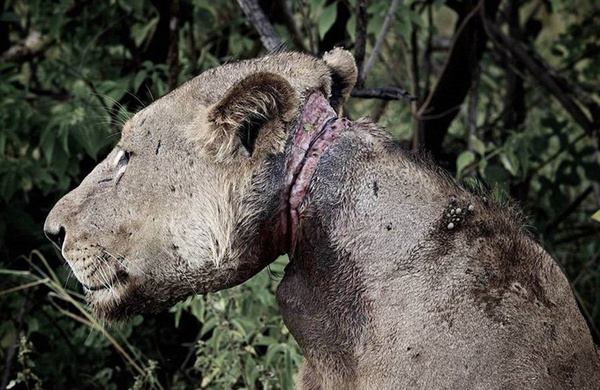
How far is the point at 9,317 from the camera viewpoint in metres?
5.08

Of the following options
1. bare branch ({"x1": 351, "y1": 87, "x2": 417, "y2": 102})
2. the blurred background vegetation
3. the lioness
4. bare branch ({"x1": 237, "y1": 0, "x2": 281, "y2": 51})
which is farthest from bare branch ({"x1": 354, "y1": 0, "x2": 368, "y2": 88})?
the lioness

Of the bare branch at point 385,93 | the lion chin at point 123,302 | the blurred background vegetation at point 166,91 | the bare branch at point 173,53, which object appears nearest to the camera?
the lion chin at point 123,302

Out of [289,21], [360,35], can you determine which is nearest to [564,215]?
[289,21]

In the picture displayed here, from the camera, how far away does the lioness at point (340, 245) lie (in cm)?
267

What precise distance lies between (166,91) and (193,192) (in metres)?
2.25

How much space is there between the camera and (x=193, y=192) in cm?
285

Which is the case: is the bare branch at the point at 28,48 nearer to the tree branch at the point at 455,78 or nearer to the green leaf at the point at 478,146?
the tree branch at the point at 455,78

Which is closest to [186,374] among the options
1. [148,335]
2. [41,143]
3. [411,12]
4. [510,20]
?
[148,335]

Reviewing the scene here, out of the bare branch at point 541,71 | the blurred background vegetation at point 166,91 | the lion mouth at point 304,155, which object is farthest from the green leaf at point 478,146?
the lion mouth at point 304,155

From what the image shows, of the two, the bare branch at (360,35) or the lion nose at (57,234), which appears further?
the bare branch at (360,35)

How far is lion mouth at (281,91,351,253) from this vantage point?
275cm

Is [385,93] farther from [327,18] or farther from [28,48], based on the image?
[28,48]

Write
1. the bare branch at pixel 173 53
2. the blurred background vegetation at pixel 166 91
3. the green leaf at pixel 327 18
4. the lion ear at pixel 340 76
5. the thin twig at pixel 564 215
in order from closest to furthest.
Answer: the lion ear at pixel 340 76 → the blurred background vegetation at pixel 166 91 → the green leaf at pixel 327 18 → the bare branch at pixel 173 53 → the thin twig at pixel 564 215

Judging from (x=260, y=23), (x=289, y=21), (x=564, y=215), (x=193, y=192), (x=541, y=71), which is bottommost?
(x=564, y=215)
